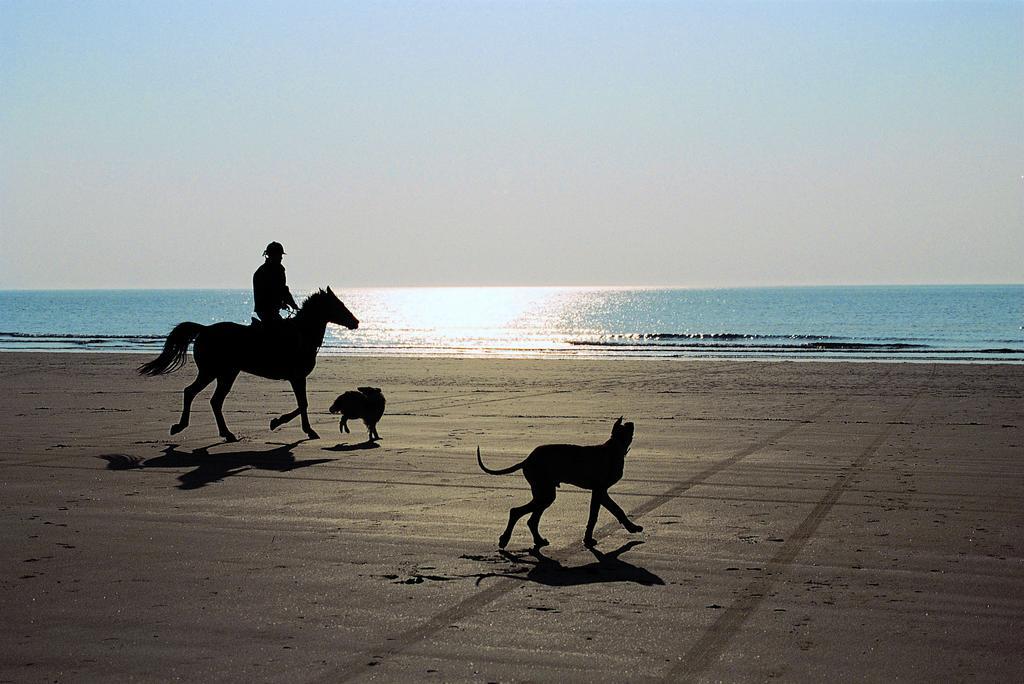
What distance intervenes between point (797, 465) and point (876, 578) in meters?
5.23

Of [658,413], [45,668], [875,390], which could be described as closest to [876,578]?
[45,668]

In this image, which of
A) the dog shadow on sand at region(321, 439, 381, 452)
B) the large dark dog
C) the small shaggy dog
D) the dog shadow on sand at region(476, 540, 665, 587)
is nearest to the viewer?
the dog shadow on sand at region(476, 540, 665, 587)

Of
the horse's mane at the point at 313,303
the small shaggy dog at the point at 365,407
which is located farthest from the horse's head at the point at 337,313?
the small shaggy dog at the point at 365,407

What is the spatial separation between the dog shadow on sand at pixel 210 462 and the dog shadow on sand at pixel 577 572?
4618mm

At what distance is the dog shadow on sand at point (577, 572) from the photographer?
687 cm

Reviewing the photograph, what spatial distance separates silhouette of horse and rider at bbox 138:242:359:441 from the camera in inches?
576

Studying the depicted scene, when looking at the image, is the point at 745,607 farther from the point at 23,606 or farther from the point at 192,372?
the point at 192,372

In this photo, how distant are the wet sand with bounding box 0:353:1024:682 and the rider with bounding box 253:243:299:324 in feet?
5.60

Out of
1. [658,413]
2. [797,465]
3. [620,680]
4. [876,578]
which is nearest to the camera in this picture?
[620,680]

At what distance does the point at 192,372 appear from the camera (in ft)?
101

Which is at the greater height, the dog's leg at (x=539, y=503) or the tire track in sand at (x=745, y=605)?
the dog's leg at (x=539, y=503)

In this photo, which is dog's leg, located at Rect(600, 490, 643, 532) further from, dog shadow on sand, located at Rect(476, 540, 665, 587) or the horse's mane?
the horse's mane

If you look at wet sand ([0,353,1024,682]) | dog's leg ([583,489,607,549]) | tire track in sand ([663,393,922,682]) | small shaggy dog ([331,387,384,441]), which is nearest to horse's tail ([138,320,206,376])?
wet sand ([0,353,1024,682])

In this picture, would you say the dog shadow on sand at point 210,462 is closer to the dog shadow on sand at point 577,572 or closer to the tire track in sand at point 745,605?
the dog shadow on sand at point 577,572
